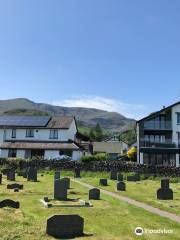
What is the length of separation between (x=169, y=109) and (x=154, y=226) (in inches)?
2127

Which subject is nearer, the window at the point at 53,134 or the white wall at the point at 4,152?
the white wall at the point at 4,152

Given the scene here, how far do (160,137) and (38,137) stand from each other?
22246 millimetres

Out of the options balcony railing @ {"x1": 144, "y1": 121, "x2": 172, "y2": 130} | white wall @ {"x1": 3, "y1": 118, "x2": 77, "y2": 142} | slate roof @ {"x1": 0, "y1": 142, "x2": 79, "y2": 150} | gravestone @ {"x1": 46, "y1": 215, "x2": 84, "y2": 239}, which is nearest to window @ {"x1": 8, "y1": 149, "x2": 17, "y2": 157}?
slate roof @ {"x1": 0, "y1": 142, "x2": 79, "y2": 150}

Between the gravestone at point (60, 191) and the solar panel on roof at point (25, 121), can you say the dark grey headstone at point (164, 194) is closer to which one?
the gravestone at point (60, 191)

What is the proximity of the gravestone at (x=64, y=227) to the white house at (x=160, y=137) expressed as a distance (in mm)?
51474

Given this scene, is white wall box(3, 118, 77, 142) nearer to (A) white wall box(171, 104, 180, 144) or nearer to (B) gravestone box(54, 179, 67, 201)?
(A) white wall box(171, 104, 180, 144)

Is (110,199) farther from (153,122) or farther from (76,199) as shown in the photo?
(153,122)

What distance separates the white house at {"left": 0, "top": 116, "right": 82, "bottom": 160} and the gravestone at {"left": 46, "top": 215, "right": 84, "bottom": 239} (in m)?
51.5

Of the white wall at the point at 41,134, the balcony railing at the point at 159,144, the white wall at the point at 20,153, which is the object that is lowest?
the white wall at the point at 20,153

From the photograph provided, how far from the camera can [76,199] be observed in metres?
24.9

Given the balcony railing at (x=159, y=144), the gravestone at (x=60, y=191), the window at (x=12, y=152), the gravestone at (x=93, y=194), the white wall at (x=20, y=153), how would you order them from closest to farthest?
the gravestone at (x=60, y=191)
the gravestone at (x=93, y=194)
the balcony railing at (x=159, y=144)
the white wall at (x=20, y=153)
the window at (x=12, y=152)

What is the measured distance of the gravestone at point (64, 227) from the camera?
14.4 metres

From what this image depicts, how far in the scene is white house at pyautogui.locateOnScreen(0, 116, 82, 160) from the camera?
67.8m

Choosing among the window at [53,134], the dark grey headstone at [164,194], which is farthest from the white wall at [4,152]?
the dark grey headstone at [164,194]
